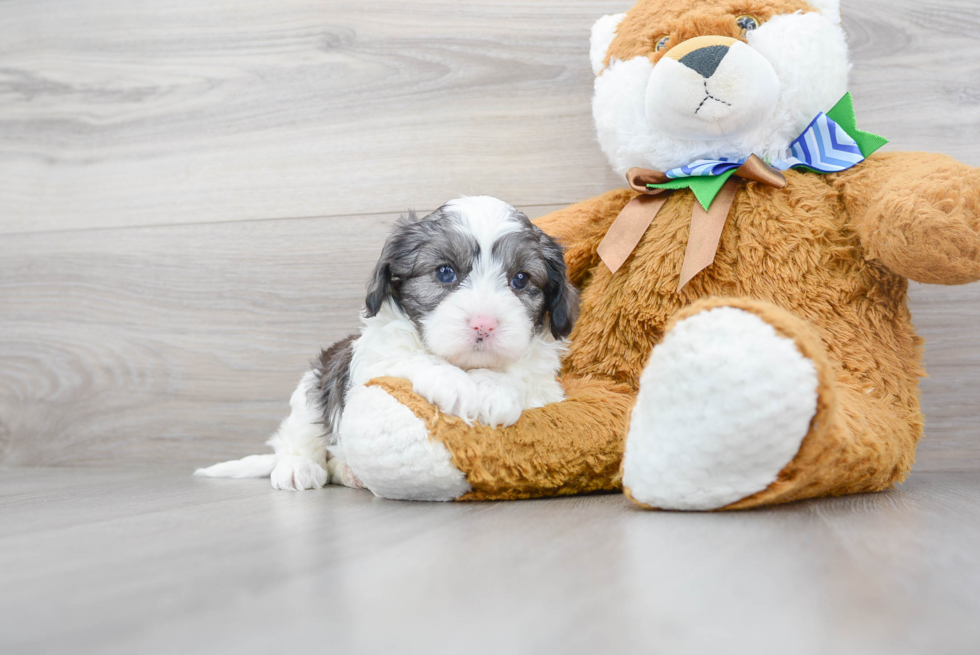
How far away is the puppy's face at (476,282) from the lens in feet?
3.96

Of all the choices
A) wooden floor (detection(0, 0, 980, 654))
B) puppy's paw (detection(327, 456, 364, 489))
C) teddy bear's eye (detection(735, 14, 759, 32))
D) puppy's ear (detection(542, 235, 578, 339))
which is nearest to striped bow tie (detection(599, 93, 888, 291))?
puppy's ear (detection(542, 235, 578, 339))

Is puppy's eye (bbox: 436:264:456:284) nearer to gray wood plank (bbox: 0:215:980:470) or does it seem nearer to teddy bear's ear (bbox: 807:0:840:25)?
gray wood plank (bbox: 0:215:980:470)

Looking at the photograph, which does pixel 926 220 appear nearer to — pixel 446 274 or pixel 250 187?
pixel 446 274

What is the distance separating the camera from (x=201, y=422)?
6.62 feet

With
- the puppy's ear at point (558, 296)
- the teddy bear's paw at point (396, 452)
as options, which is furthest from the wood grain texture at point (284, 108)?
the teddy bear's paw at point (396, 452)

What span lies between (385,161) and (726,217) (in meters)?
0.94

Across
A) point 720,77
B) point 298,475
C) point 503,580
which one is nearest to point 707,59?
point 720,77

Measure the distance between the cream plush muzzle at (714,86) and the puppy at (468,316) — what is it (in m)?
0.33

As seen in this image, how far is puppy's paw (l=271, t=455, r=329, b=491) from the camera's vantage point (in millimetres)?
1482

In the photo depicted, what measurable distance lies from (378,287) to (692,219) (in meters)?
0.59

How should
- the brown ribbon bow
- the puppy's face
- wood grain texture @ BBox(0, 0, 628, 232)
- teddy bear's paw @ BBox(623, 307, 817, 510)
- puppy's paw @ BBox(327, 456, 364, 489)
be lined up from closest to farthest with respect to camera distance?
teddy bear's paw @ BBox(623, 307, 817, 510), the puppy's face, the brown ribbon bow, puppy's paw @ BBox(327, 456, 364, 489), wood grain texture @ BBox(0, 0, 628, 232)

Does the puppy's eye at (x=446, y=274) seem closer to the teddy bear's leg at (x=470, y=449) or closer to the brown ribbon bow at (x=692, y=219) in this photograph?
the teddy bear's leg at (x=470, y=449)

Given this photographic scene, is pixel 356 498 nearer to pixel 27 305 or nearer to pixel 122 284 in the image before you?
pixel 122 284

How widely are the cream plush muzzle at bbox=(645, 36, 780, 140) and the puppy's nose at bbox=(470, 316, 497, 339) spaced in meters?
0.52
